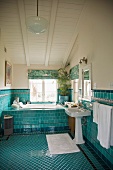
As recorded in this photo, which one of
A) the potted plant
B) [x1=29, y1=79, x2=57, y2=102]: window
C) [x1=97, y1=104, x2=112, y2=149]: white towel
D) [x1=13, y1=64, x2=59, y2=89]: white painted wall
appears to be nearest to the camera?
[x1=97, y1=104, x2=112, y2=149]: white towel

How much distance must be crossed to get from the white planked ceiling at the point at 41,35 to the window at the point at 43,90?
91cm

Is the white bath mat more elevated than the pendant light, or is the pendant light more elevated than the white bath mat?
the pendant light

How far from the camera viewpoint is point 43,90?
5691 mm

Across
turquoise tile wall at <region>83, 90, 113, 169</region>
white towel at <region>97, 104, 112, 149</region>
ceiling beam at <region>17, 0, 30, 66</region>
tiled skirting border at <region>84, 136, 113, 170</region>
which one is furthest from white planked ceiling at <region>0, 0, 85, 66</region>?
tiled skirting border at <region>84, 136, 113, 170</region>

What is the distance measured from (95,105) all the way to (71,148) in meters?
1.10

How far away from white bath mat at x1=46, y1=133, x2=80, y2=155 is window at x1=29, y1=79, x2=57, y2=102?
232cm

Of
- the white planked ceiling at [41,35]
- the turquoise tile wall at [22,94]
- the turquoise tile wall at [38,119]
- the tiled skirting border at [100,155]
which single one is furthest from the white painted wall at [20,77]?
the tiled skirting border at [100,155]

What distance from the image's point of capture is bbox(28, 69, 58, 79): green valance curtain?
18.0 ft

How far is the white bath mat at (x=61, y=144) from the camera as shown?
8.86 feet

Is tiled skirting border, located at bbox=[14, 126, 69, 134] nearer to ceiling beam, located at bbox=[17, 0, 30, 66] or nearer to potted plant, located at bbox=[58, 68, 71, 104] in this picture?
potted plant, located at bbox=[58, 68, 71, 104]

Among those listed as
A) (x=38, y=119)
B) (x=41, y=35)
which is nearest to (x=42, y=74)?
(x=41, y=35)

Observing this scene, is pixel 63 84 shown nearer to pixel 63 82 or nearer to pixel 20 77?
pixel 63 82

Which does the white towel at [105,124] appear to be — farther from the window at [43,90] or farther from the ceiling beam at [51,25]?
the window at [43,90]

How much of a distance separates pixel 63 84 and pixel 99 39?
2925 millimetres
